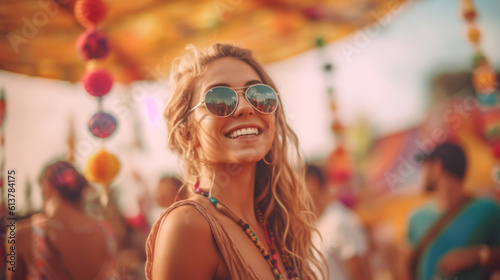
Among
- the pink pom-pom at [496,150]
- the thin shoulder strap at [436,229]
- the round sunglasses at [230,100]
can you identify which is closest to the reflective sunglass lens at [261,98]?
the round sunglasses at [230,100]

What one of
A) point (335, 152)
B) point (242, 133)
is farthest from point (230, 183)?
point (335, 152)

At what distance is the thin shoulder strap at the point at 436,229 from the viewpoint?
3.35 metres

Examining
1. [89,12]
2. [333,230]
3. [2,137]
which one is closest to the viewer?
[89,12]

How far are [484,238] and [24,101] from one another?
3.28 metres

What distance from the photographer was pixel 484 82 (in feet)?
11.9

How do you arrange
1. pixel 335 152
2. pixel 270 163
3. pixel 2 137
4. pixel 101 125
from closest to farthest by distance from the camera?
pixel 270 163 < pixel 101 125 < pixel 2 137 < pixel 335 152

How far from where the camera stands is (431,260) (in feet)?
11.0

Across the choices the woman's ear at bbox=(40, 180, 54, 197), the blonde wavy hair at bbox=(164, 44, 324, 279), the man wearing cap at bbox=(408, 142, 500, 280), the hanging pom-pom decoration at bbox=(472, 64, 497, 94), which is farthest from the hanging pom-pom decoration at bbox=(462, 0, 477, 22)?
the woman's ear at bbox=(40, 180, 54, 197)

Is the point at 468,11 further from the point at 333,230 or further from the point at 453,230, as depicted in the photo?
the point at 333,230

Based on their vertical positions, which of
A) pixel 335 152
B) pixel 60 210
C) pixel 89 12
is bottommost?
pixel 60 210

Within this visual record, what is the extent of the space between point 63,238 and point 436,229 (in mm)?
2704

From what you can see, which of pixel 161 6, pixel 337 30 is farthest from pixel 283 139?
pixel 337 30

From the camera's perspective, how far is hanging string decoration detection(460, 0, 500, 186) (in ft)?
11.8

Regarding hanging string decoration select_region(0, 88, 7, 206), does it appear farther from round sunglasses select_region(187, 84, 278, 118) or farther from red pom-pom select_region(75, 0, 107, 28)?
round sunglasses select_region(187, 84, 278, 118)
